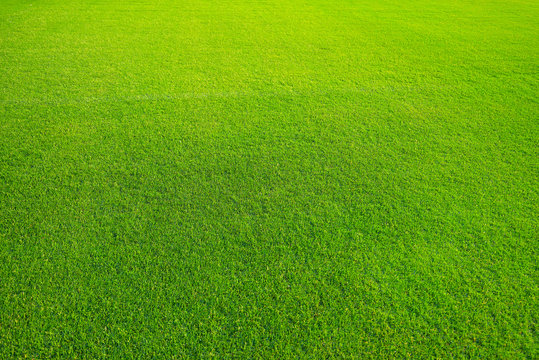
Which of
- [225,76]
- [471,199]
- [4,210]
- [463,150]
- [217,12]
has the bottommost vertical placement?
[4,210]

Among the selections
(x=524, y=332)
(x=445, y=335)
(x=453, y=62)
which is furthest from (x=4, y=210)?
(x=453, y=62)

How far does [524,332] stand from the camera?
131cm

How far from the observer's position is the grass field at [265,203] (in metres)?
1.30

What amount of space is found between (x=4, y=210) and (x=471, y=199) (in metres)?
2.50

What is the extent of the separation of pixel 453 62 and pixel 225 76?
231 centimetres

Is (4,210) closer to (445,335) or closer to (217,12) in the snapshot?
(445,335)

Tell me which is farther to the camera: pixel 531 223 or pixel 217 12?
pixel 217 12

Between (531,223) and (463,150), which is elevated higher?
(463,150)

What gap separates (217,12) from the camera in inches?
185

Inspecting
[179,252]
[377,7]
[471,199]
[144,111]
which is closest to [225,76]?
[144,111]

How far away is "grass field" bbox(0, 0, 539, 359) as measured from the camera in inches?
51.1

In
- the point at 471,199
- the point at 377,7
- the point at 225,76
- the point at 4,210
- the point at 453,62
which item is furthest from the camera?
the point at 377,7

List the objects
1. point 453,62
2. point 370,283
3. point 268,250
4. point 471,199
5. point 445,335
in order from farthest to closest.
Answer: point 453,62 → point 471,199 → point 268,250 → point 370,283 → point 445,335

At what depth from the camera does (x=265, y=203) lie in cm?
179
